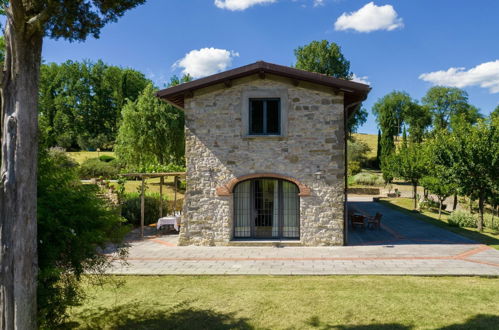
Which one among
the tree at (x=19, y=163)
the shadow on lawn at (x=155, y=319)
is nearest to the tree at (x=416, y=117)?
the shadow on lawn at (x=155, y=319)

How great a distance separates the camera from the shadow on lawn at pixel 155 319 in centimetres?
554

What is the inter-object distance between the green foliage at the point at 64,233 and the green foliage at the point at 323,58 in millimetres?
38509

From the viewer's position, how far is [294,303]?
6.43 metres

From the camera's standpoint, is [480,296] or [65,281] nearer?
[65,281]

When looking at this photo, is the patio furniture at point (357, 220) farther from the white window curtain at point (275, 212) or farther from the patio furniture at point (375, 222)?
the white window curtain at point (275, 212)

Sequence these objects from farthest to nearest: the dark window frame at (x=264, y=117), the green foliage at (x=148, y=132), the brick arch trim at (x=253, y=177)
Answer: the green foliage at (x=148, y=132) < the dark window frame at (x=264, y=117) < the brick arch trim at (x=253, y=177)

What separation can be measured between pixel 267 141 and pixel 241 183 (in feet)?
5.78

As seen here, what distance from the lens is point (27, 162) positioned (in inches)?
156

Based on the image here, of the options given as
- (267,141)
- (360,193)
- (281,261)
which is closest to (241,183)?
(267,141)

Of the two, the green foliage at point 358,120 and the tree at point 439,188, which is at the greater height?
the green foliage at point 358,120

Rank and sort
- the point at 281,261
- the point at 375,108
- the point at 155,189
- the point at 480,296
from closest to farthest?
the point at 480,296 → the point at 281,261 → the point at 155,189 → the point at 375,108

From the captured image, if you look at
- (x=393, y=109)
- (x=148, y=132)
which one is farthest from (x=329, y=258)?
(x=393, y=109)

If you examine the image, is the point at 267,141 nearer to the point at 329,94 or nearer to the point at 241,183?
the point at 241,183

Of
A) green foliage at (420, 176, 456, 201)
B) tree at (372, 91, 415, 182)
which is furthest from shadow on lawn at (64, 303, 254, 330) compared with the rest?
tree at (372, 91, 415, 182)
